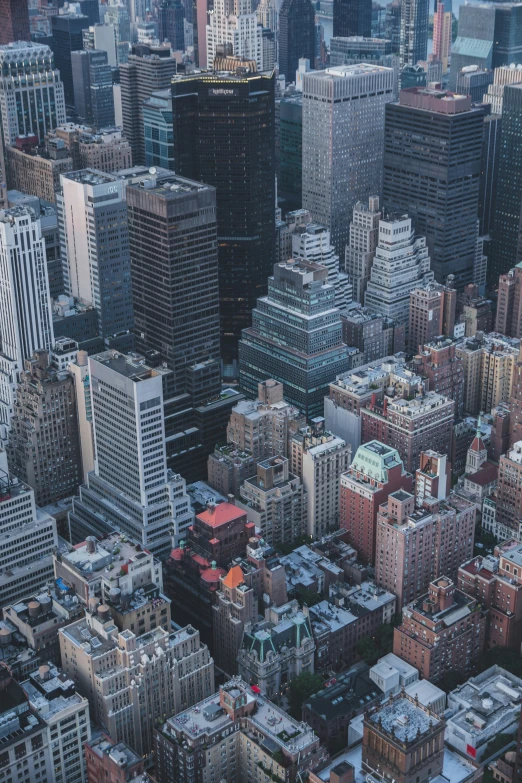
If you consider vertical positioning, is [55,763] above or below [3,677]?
below

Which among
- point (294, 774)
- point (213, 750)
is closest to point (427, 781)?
point (294, 774)

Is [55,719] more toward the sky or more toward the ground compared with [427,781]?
more toward the sky

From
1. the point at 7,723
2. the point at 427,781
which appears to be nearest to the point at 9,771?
the point at 7,723

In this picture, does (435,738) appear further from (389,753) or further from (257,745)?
(257,745)

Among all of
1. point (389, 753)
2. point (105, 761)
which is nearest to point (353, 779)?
point (389, 753)

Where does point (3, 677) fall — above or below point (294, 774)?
above

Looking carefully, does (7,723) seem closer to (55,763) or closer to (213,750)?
(55,763)

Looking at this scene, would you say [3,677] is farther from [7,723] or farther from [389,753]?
[389,753]
